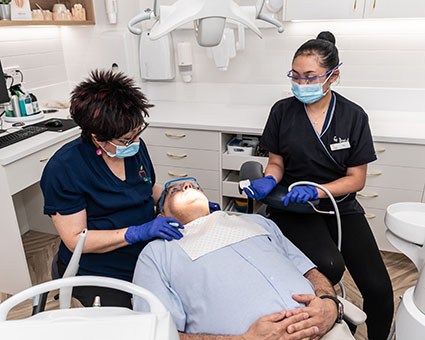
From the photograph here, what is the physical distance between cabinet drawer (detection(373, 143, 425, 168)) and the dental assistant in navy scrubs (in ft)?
4.71

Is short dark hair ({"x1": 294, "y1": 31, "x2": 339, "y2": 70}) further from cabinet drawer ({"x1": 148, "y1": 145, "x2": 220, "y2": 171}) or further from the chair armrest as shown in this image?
cabinet drawer ({"x1": 148, "y1": 145, "x2": 220, "y2": 171})

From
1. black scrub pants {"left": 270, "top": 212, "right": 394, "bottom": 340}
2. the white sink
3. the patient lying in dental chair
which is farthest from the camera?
black scrub pants {"left": 270, "top": 212, "right": 394, "bottom": 340}

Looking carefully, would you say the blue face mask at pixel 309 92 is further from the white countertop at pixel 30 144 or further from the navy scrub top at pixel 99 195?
the white countertop at pixel 30 144

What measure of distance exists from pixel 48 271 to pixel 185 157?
1.12 metres

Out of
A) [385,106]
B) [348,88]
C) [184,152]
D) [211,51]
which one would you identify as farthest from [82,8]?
[385,106]

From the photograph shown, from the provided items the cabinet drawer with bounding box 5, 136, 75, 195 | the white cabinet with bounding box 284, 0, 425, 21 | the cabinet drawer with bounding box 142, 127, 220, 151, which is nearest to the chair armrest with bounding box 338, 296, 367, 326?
the cabinet drawer with bounding box 142, 127, 220, 151

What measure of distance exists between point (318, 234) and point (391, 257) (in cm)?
117

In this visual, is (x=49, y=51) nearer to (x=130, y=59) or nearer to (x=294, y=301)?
(x=130, y=59)

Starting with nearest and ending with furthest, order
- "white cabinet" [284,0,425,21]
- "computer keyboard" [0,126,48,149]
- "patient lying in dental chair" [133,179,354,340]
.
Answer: "patient lying in dental chair" [133,179,354,340]
"computer keyboard" [0,126,48,149]
"white cabinet" [284,0,425,21]

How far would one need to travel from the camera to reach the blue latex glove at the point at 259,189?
1.58 meters

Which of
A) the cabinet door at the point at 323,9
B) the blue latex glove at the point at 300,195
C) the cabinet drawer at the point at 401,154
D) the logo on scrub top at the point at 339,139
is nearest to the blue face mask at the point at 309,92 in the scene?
the logo on scrub top at the point at 339,139

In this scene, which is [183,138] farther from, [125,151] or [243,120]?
[125,151]

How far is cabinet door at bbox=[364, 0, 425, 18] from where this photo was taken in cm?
209

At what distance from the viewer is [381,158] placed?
86.3 inches
